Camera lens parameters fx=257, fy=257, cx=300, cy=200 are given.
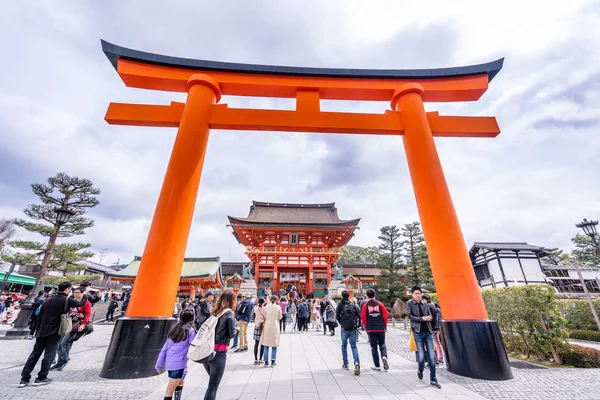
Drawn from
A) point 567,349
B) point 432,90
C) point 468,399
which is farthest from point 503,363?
point 432,90

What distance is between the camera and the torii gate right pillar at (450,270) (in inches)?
174

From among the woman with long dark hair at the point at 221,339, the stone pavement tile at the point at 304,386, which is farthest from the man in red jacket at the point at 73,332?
the stone pavement tile at the point at 304,386

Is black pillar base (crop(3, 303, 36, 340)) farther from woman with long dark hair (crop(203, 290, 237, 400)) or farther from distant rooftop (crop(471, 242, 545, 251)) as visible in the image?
distant rooftop (crop(471, 242, 545, 251))

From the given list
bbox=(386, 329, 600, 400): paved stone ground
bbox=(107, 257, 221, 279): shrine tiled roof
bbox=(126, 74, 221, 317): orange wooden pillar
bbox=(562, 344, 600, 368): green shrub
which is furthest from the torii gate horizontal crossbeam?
bbox=(107, 257, 221, 279): shrine tiled roof

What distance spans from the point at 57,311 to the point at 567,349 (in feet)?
34.8

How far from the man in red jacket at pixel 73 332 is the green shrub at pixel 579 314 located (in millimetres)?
16907

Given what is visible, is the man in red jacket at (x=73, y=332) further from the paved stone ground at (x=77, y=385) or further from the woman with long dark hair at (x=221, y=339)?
the woman with long dark hair at (x=221, y=339)

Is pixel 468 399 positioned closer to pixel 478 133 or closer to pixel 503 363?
pixel 503 363

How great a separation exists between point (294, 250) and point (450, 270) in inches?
684

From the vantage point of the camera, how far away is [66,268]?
55.2 ft

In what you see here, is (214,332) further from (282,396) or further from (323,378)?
(323,378)

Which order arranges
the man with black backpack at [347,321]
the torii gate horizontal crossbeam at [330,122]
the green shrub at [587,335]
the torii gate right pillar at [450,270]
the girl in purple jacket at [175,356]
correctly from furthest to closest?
the green shrub at [587,335]
the torii gate horizontal crossbeam at [330,122]
the man with black backpack at [347,321]
the torii gate right pillar at [450,270]
the girl in purple jacket at [175,356]

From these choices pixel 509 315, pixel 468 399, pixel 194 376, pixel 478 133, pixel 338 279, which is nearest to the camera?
pixel 468 399

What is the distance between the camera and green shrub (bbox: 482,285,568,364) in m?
6.17
